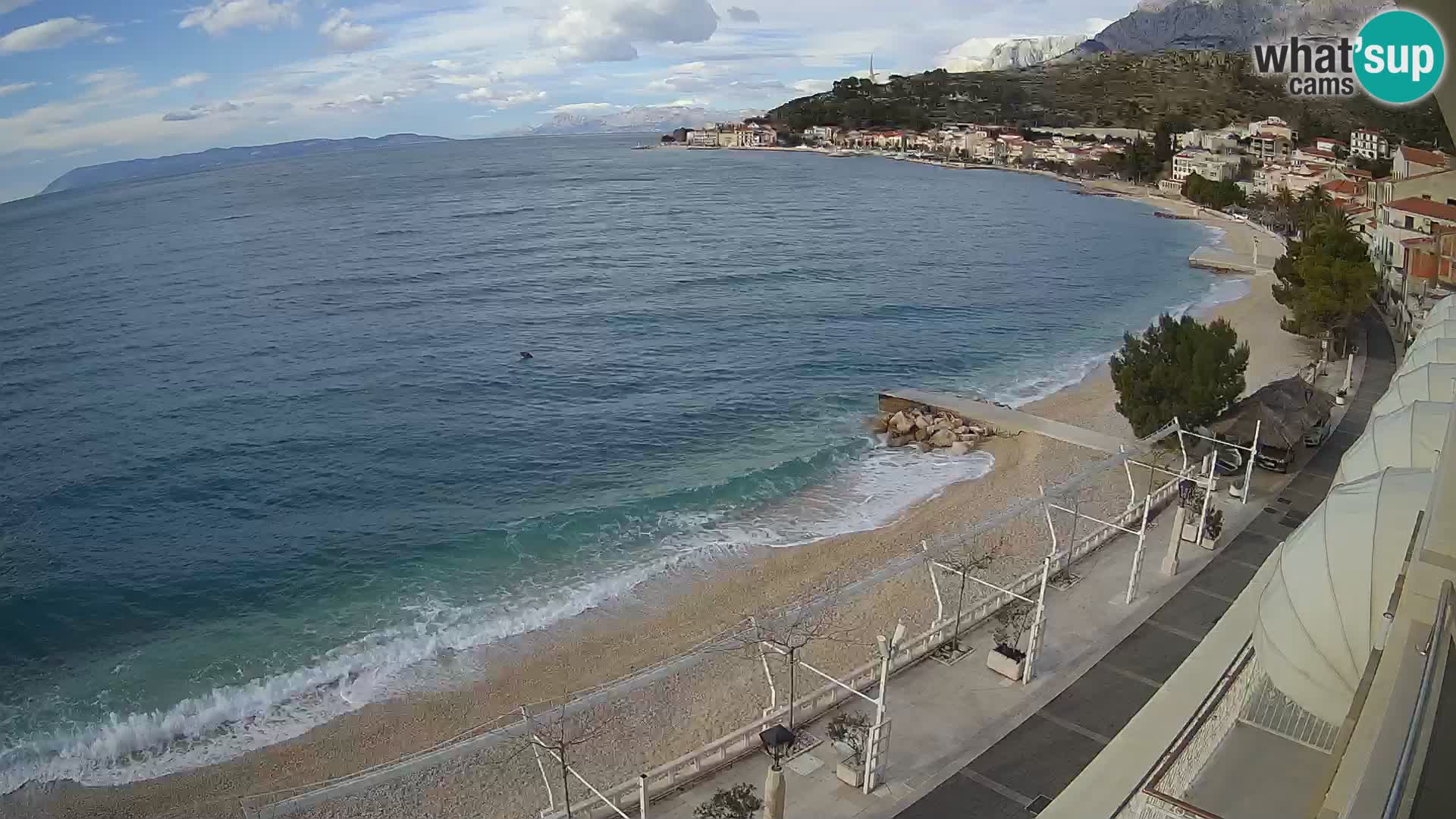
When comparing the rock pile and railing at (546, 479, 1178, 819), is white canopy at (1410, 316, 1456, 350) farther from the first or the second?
the rock pile

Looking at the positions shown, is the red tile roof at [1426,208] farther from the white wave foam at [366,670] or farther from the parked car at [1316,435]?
the white wave foam at [366,670]

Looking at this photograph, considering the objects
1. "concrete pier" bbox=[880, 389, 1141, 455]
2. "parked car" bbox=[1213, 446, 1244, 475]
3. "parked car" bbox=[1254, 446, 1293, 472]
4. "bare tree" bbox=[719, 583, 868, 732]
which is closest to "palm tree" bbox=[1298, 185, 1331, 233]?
"concrete pier" bbox=[880, 389, 1141, 455]

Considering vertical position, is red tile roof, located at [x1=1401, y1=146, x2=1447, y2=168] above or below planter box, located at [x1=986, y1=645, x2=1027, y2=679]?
above

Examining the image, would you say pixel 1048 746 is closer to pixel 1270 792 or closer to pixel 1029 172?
pixel 1270 792

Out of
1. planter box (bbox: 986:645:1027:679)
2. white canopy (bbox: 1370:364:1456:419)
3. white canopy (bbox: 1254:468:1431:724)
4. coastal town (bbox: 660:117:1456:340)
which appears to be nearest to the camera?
white canopy (bbox: 1254:468:1431:724)

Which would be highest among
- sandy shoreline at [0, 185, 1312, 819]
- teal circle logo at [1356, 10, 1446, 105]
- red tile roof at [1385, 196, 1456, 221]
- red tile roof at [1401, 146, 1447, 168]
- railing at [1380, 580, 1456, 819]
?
teal circle logo at [1356, 10, 1446, 105]

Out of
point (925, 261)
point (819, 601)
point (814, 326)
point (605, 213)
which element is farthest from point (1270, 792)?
point (605, 213)
